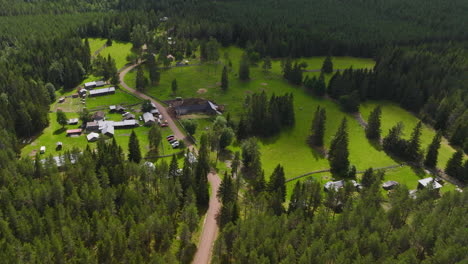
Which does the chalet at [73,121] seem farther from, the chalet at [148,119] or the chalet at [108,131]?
the chalet at [148,119]

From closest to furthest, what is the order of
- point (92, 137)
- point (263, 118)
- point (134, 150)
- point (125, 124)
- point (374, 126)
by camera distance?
point (134, 150) < point (92, 137) < point (125, 124) < point (374, 126) < point (263, 118)

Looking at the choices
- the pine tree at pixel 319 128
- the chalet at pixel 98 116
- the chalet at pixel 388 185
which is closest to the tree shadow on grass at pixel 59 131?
the chalet at pixel 98 116

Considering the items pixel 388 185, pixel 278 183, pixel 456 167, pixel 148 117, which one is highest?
pixel 148 117

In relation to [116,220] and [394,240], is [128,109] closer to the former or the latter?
[116,220]

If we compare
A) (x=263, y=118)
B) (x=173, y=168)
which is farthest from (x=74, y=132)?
(x=263, y=118)

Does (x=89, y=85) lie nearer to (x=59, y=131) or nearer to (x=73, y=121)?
(x=73, y=121)

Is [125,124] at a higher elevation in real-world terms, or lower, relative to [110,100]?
lower

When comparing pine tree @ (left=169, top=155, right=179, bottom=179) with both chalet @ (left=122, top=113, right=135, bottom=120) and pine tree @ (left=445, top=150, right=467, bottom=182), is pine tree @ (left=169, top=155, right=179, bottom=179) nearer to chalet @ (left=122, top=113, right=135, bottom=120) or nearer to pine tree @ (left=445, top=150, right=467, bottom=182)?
chalet @ (left=122, top=113, right=135, bottom=120)
